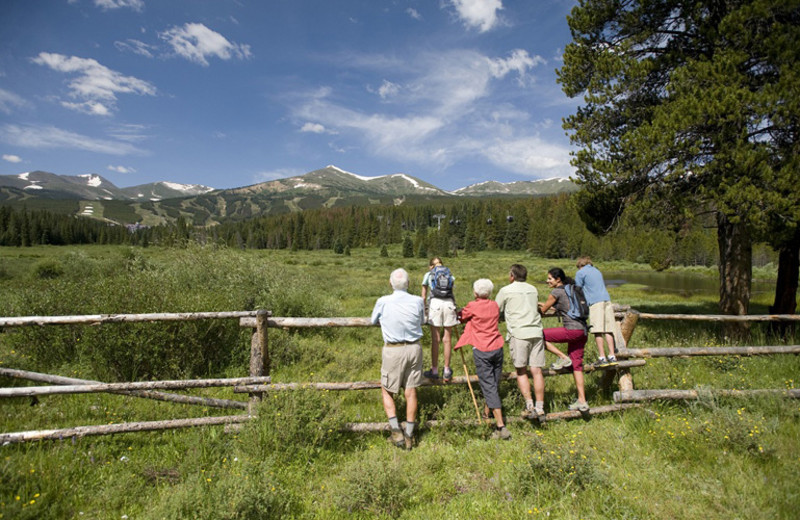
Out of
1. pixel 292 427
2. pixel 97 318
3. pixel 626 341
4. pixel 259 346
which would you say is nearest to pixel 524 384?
pixel 626 341

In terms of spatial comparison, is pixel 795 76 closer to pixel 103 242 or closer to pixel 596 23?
pixel 596 23

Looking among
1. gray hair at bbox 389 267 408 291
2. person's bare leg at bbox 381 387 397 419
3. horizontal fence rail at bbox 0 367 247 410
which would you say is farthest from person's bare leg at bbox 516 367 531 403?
horizontal fence rail at bbox 0 367 247 410

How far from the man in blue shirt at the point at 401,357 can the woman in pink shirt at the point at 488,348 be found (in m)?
0.71

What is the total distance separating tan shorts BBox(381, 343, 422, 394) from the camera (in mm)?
Result: 4520

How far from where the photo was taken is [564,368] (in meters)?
5.39

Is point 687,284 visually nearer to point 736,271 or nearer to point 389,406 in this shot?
point 736,271

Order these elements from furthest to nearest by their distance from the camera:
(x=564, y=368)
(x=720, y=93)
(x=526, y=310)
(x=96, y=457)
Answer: (x=720, y=93)
(x=564, y=368)
(x=526, y=310)
(x=96, y=457)

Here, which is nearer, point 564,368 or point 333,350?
point 564,368

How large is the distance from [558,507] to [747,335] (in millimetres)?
9588

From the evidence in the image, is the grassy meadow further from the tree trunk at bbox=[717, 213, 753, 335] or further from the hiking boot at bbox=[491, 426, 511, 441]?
the tree trunk at bbox=[717, 213, 753, 335]

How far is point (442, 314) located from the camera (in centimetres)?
519

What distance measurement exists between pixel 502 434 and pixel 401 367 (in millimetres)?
1645

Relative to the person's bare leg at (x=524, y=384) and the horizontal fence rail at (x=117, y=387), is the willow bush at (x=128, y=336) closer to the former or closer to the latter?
the horizontal fence rail at (x=117, y=387)

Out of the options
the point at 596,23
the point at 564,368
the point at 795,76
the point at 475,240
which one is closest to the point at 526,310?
the point at 564,368
